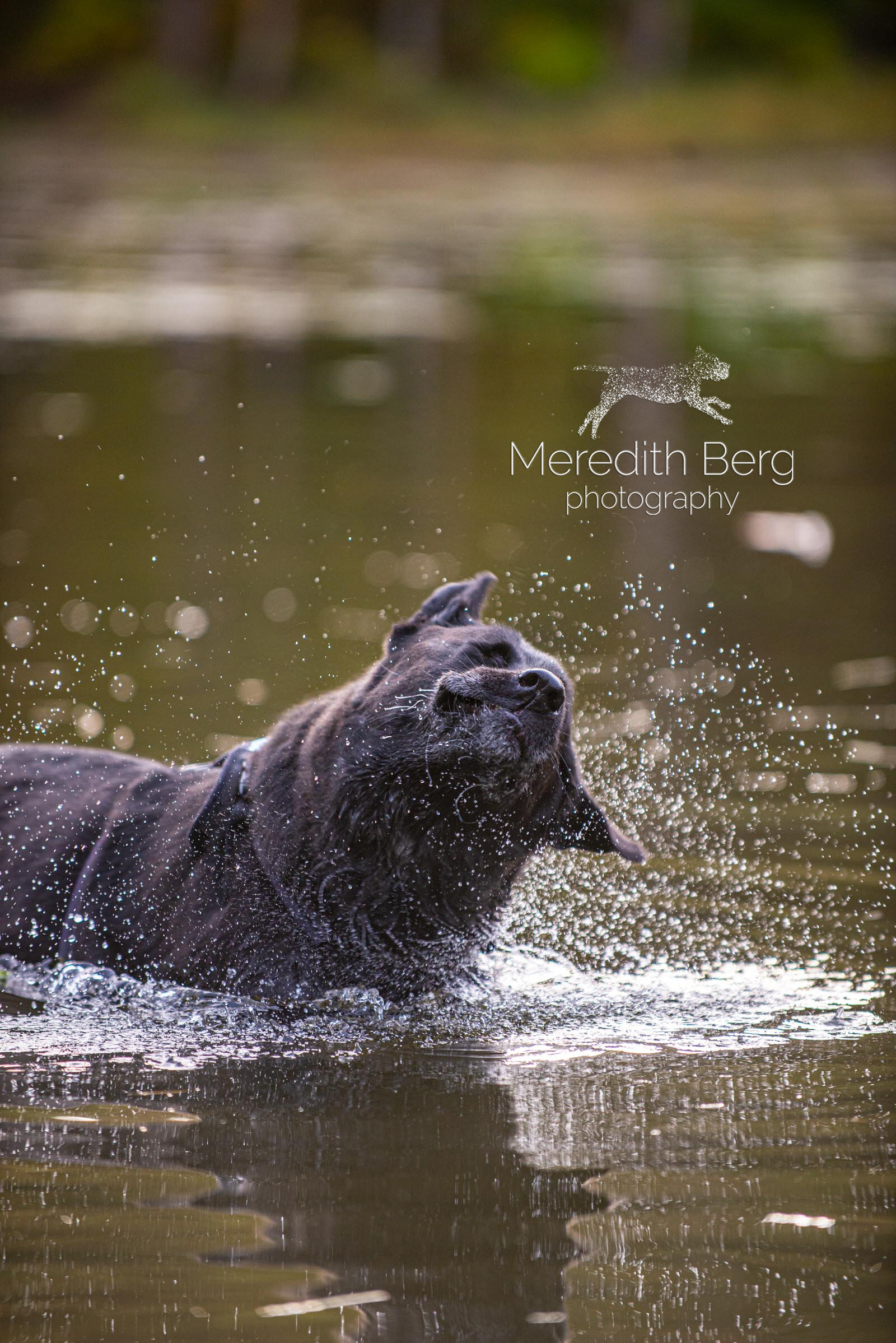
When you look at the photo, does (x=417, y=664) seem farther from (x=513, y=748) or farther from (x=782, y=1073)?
(x=782, y=1073)

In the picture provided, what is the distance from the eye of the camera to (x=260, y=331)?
1853 cm

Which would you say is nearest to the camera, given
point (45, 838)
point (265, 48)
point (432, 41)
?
point (45, 838)

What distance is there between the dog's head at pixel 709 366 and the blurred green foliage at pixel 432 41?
30.2 meters

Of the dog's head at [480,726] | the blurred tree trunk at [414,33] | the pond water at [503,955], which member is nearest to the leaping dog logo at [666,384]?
the pond water at [503,955]

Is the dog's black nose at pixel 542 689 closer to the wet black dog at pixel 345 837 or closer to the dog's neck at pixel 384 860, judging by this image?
the wet black dog at pixel 345 837

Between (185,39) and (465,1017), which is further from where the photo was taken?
(185,39)

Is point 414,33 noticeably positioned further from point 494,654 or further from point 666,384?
point 494,654

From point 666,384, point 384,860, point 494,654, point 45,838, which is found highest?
point 666,384

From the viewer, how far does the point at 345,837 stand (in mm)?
4906

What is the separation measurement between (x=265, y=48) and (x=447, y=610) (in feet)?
146

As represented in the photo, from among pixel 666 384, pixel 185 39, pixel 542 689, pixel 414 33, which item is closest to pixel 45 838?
pixel 542 689

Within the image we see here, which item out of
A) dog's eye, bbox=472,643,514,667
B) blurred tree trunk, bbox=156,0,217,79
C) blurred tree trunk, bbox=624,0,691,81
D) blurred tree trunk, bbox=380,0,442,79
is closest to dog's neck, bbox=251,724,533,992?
dog's eye, bbox=472,643,514,667

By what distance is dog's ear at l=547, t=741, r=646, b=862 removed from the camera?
5035 mm

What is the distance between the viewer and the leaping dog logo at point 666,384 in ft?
45.8
